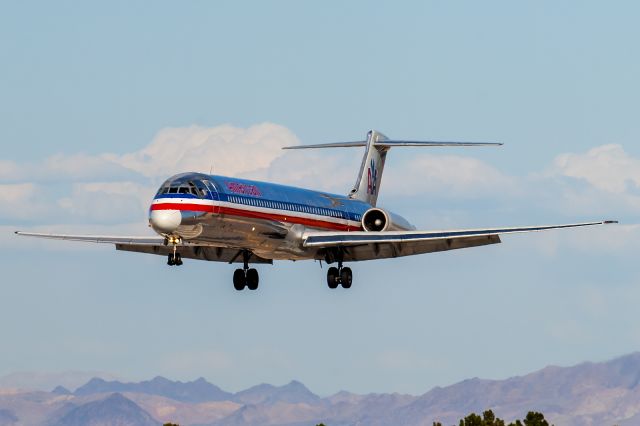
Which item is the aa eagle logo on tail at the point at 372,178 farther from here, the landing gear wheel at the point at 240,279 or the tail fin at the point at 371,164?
the landing gear wheel at the point at 240,279

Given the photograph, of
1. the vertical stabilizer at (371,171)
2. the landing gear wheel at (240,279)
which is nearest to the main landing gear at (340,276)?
the landing gear wheel at (240,279)

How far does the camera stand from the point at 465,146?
6712 centimetres

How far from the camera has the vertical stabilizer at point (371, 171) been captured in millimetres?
74125

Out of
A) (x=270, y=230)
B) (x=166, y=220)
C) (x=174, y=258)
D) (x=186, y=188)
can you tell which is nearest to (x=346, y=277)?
(x=270, y=230)

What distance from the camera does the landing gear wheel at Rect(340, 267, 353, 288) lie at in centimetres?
6234

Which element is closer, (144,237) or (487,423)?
(144,237)

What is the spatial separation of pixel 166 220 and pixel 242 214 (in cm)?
367

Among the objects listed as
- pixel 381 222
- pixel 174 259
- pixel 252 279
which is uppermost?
pixel 381 222

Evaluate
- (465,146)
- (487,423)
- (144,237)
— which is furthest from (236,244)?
(487,423)

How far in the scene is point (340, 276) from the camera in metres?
62.5

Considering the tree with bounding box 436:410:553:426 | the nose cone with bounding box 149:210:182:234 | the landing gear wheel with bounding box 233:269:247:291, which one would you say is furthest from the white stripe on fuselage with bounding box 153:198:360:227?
the tree with bounding box 436:410:553:426

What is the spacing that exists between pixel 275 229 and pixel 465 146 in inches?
476

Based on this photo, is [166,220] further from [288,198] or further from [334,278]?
[334,278]

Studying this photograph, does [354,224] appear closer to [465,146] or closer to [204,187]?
[465,146]
